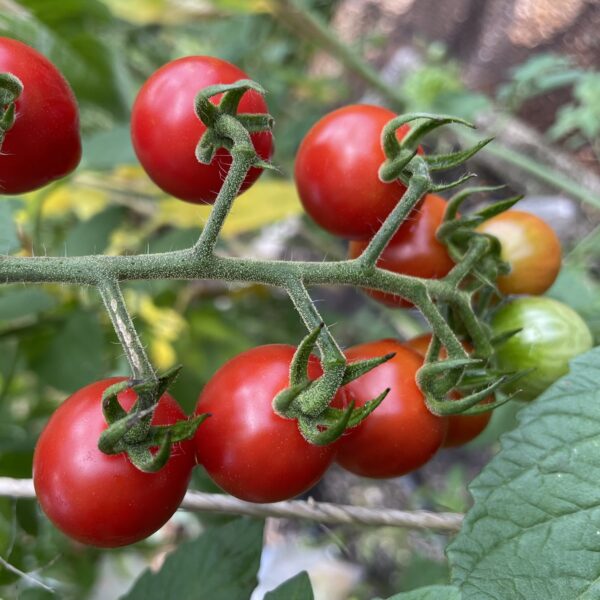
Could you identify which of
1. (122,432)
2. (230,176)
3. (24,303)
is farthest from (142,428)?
(24,303)

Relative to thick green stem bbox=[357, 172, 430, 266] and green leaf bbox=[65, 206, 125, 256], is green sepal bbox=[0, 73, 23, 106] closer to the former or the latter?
thick green stem bbox=[357, 172, 430, 266]

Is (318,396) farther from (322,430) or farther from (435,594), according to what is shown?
(435,594)

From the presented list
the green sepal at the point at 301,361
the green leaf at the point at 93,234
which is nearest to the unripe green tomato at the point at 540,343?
the green sepal at the point at 301,361

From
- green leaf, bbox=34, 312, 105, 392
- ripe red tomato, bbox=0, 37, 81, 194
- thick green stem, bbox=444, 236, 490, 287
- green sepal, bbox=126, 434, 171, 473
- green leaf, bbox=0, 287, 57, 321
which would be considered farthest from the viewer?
green leaf, bbox=34, 312, 105, 392

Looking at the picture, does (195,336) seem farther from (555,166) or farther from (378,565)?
(555,166)

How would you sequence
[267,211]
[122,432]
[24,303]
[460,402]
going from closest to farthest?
[122,432], [460,402], [24,303], [267,211]

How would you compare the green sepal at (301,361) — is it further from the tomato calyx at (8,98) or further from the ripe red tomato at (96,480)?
the tomato calyx at (8,98)

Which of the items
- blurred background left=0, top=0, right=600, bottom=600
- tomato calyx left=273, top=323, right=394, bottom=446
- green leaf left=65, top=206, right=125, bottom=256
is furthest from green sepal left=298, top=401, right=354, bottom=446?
green leaf left=65, top=206, right=125, bottom=256
